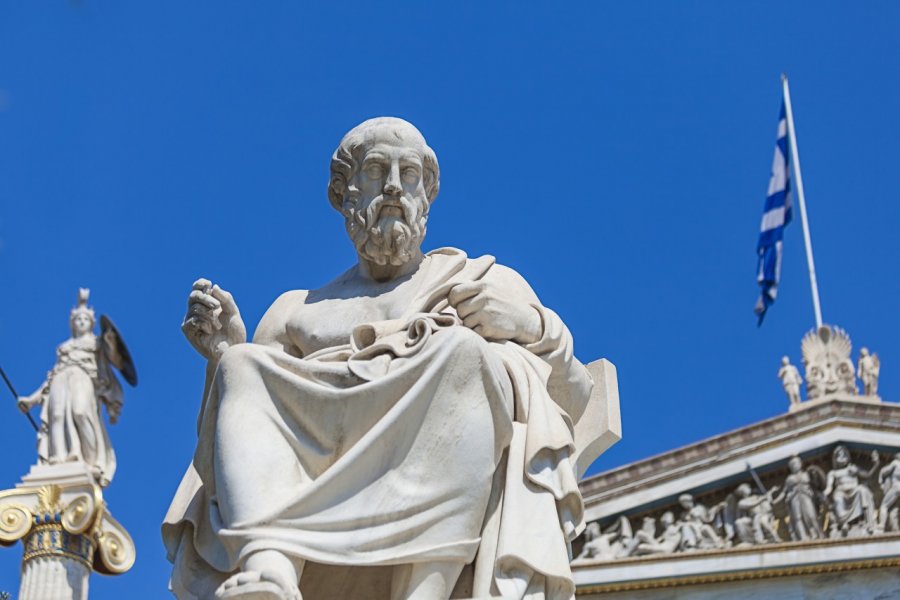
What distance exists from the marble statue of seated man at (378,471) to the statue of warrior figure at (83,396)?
10458mm

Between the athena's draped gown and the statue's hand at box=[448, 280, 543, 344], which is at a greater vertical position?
the athena's draped gown

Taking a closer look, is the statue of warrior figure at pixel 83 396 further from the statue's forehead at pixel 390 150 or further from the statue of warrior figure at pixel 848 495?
the statue's forehead at pixel 390 150

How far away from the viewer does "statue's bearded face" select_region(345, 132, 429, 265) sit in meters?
5.01

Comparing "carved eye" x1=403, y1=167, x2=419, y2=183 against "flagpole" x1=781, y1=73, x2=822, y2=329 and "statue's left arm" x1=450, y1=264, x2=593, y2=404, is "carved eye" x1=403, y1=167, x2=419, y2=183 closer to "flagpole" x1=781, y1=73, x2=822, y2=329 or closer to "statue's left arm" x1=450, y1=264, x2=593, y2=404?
"statue's left arm" x1=450, y1=264, x2=593, y2=404

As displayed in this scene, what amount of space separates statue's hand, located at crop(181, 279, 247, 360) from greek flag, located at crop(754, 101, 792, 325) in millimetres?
21419

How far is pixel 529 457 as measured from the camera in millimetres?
4598

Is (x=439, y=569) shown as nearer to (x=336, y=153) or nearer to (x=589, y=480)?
(x=336, y=153)

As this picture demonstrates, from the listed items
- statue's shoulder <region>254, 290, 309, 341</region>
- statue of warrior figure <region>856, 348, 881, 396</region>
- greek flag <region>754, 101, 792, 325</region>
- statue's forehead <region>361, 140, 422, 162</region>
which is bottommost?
statue's shoulder <region>254, 290, 309, 341</region>

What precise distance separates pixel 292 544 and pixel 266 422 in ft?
0.94

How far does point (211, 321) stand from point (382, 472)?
0.59 m

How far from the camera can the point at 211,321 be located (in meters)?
4.85

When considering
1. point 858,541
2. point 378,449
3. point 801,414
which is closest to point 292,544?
point 378,449

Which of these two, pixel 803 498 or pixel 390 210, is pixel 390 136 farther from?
pixel 803 498

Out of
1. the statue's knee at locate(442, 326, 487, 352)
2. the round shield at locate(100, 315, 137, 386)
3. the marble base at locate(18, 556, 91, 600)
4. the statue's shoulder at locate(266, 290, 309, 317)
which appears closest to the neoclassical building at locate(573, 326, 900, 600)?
the round shield at locate(100, 315, 137, 386)
